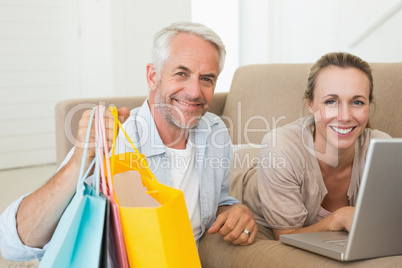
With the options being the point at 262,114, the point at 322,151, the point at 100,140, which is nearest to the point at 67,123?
the point at 262,114

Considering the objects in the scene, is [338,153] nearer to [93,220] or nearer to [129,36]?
[93,220]

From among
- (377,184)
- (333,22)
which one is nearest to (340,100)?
(377,184)

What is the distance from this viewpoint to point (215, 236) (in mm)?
1516

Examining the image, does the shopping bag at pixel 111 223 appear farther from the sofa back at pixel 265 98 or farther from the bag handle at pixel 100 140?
the sofa back at pixel 265 98

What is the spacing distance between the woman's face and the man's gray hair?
336 mm

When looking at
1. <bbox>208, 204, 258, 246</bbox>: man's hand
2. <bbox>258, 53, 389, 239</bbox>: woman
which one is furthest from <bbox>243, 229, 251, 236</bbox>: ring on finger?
<bbox>258, 53, 389, 239</bbox>: woman

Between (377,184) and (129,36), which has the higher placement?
(129,36)

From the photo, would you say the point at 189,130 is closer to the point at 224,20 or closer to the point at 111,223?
the point at 111,223

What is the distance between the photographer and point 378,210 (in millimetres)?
1069

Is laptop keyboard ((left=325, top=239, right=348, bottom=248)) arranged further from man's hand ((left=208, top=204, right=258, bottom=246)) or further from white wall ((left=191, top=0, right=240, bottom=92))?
white wall ((left=191, top=0, right=240, bottom=92))

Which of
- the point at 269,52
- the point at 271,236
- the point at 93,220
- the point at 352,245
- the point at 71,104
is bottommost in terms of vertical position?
the point at 271,236

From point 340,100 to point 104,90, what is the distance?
347cm

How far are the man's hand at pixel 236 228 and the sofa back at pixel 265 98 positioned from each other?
2.27 feet

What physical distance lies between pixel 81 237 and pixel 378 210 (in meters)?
0.58
